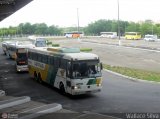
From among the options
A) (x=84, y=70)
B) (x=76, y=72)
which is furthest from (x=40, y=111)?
(x=84, y=70)

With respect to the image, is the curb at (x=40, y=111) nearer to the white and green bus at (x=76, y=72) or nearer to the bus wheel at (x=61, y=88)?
the white and green bus at (x=76, y=72)

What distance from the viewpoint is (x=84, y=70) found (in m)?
21.5

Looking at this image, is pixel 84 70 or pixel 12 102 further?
pixel 84 70

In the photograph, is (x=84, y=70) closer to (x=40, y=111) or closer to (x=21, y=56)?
(x=40, y=111)

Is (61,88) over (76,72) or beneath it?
beneath

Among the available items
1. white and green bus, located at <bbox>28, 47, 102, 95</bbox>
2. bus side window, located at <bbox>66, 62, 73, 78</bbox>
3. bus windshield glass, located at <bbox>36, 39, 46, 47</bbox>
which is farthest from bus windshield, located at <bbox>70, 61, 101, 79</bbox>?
bus windshield glass, located at <bbox>36, 39, 46, 47</bbox>

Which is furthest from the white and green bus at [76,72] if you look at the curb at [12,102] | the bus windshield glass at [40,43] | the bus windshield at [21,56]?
the bus windshield glass at [40,43]

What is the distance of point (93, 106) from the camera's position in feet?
63.7

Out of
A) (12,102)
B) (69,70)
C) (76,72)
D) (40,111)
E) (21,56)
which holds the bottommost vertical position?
(12,102)

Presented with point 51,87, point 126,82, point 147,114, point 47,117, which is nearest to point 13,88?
point 51,87

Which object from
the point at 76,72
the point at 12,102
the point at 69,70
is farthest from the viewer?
the point at 69,70

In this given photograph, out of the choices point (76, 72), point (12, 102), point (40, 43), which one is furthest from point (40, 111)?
point (40, 43)

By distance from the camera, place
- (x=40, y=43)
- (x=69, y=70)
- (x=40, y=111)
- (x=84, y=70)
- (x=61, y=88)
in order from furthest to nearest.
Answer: (x=40, y=43) < (x=61, y=88) < (x=69, y=70) < (x=84, y=70) < (x=40, y=111)

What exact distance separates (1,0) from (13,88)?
7589 mm
